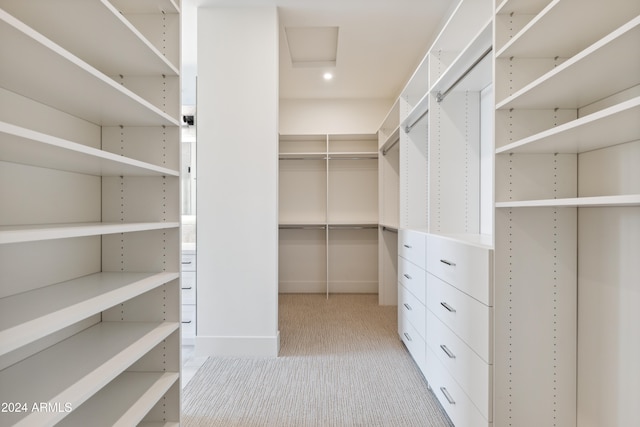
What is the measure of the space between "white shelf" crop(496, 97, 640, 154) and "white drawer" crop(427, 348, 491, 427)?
112 cm

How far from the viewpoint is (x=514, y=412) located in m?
1.36

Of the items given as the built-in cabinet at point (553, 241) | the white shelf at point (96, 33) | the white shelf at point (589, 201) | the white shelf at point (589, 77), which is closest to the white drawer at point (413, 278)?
the built-in cabinet at point (553, 241)

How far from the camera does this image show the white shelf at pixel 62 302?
833mm

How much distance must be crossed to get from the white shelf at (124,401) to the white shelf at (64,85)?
3.76ft

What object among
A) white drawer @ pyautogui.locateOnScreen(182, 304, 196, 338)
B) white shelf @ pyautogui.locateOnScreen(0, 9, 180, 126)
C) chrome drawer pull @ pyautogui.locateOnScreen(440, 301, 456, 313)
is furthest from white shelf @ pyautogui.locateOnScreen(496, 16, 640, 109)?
white drawer @ pyautogui.locateOnScreen(182, 304, 196, 338)

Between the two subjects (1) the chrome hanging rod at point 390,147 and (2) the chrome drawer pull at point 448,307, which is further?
(1) the chrome hanging rod at point 390,147

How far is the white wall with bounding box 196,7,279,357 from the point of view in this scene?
2.70 metres

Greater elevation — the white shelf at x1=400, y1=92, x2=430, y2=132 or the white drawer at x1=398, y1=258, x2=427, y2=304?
the white shelf at x1=400, y1=92, x2=430, y2=132

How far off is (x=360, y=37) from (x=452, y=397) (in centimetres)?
295

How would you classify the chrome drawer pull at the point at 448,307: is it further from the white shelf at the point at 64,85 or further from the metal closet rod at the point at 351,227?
the metal closet rod at the point at 351,227

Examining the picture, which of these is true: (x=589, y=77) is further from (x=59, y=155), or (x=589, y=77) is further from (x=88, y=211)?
(x=88, y=211)

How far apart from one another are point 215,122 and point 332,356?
6.91ft

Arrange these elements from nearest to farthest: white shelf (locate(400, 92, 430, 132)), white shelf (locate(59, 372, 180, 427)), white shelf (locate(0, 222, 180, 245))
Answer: white shelf (locate(0, 222, 180, 245)) < white shelf (locate(59, 372, 180, 427)) < white shelf (locate(400, 92, 430, 132))

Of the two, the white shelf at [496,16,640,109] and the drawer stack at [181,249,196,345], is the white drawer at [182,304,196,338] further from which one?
the white shelf at [496,16,640,109]
